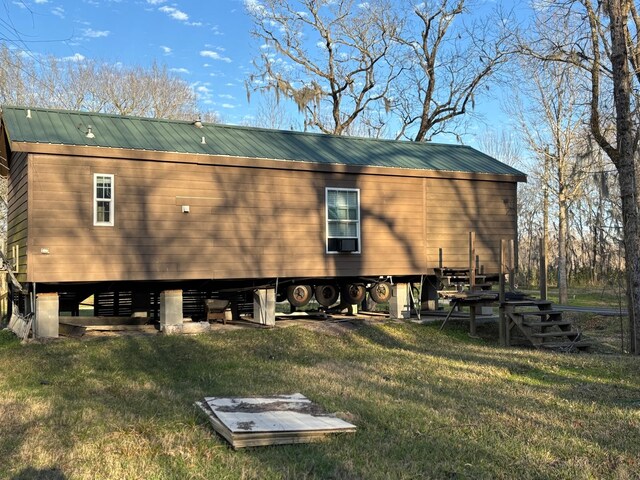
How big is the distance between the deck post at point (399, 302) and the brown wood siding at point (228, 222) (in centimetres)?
64

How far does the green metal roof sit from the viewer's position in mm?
12219

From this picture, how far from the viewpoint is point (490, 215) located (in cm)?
1644

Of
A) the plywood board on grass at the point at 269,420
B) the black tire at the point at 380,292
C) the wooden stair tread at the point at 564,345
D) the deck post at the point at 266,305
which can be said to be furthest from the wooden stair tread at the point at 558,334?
the plywood board on grass at the point at 269,420

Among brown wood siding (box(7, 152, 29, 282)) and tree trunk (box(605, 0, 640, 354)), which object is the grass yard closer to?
tree trunk (box(605, 0, 640, 354))

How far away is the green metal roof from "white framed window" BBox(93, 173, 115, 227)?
2.23 ft

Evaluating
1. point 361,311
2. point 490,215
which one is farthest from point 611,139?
point 361,311

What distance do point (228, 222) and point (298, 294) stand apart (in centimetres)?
279

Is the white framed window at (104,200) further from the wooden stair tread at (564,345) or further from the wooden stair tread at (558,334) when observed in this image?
the wooden stair tread at (564,345)

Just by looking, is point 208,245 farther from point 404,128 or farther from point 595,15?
point 404,128

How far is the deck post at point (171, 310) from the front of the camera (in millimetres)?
12953

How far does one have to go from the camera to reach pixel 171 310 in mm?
13070

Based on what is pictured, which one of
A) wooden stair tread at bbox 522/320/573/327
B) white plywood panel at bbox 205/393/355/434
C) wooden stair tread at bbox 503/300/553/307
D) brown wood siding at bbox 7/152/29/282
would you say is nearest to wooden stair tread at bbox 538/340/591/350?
wooden stair tread at bbox 522/320/573/327

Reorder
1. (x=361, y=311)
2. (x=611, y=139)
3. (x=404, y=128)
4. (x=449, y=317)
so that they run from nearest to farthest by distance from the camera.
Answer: (x=449, y=317) → (x=361, y=311) → (x=611, y=139) → (x=404, y=128)

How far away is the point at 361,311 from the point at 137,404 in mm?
11526
